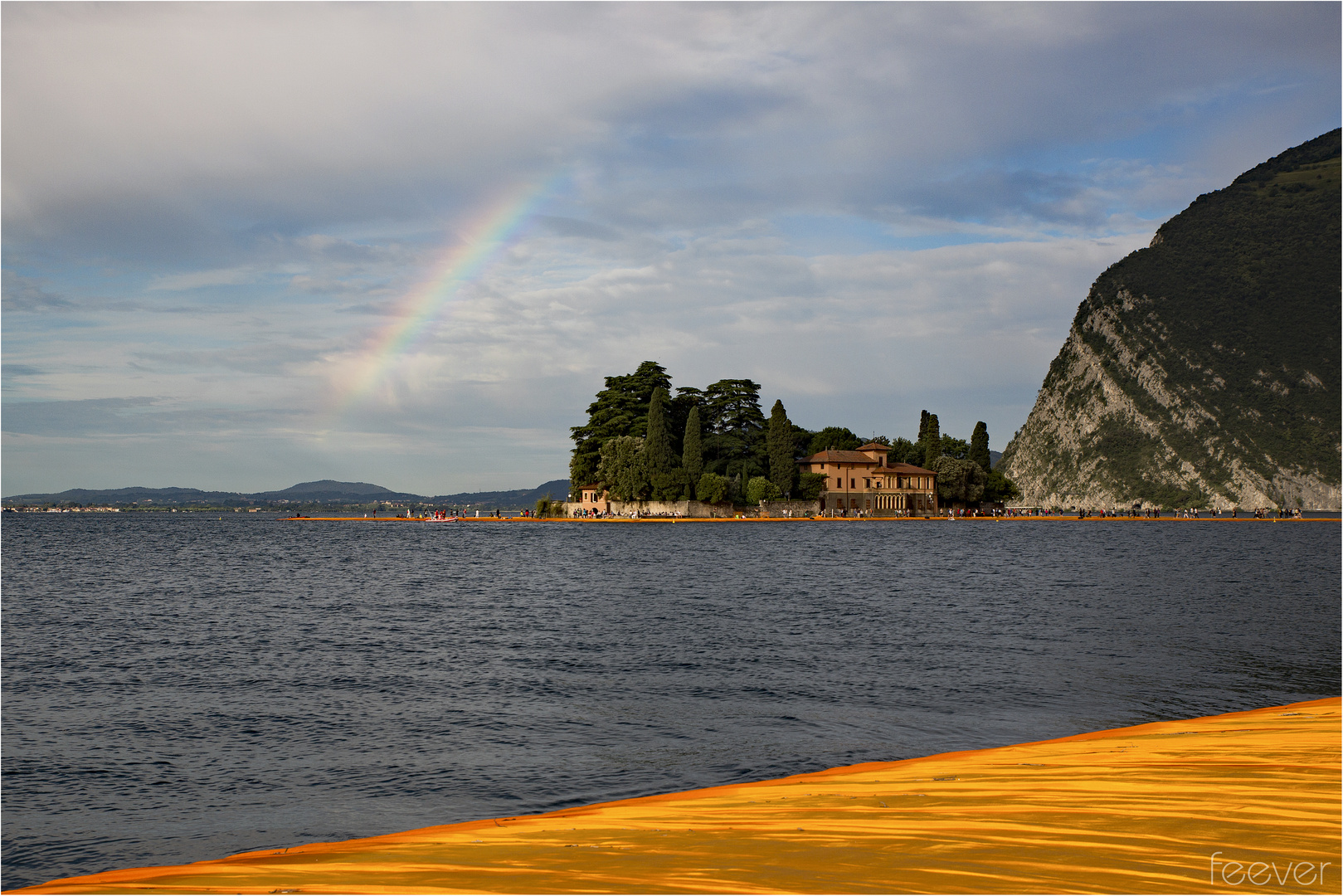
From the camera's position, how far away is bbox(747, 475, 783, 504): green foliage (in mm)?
133250

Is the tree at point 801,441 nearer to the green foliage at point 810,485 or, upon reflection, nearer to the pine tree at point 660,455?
the green foliage at point 810,485

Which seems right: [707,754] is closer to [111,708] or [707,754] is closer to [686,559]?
[111,708]

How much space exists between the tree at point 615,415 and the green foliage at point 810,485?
81.0ft

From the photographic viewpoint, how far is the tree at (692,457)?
13011cm

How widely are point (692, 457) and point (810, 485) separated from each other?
21.3 m

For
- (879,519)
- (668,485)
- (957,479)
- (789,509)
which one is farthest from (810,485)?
(957,479)

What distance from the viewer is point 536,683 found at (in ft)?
67.4

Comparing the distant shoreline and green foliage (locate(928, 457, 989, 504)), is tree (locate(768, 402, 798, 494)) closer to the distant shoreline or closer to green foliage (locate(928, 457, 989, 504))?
the distant shoreline

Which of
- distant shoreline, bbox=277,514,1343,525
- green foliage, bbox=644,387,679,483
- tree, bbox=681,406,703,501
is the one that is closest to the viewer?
green foliage, bbox=644,387,679,483

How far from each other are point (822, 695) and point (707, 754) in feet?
17.2

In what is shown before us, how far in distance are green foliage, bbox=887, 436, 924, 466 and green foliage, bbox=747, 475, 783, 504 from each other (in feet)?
112

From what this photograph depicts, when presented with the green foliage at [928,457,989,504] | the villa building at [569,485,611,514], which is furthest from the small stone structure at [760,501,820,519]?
the green foliage at [928,457,989,504]

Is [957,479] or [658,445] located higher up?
[658,445]

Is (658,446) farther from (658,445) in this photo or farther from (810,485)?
(810,485)
